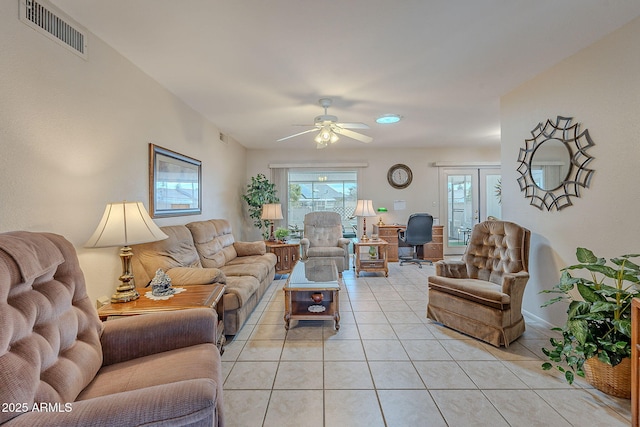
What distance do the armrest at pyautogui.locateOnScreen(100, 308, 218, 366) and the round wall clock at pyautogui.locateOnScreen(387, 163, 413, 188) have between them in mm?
5357

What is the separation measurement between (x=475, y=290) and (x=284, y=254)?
114 inches

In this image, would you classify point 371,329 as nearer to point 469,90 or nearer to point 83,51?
point 469,90

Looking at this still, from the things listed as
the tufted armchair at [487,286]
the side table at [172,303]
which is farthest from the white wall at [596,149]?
the side table at [172,303]

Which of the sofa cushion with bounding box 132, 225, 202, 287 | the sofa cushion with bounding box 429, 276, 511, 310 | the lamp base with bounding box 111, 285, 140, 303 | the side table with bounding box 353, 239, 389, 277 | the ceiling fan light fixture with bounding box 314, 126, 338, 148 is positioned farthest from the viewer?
the side table with bounding box 353, 239, 389, 277

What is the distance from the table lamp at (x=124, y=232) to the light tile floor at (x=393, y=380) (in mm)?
928

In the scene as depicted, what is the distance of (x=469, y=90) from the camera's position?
3.09m

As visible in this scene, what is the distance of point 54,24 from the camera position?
174 centimetres

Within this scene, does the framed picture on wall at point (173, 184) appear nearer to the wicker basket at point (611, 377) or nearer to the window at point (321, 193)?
the window at point (321, 193)

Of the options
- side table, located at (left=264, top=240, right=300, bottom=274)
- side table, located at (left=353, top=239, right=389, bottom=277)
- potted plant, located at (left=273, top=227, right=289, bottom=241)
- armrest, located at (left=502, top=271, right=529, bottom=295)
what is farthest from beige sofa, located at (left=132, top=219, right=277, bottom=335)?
armrest, located at (left=502, top=271, right=529, bottom=295)

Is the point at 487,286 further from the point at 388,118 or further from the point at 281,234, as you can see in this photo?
the point at 281,234

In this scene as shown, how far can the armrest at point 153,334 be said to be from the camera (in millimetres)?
1429

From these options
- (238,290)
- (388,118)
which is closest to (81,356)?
(238,290)

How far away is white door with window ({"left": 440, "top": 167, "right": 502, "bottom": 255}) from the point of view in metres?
6.29

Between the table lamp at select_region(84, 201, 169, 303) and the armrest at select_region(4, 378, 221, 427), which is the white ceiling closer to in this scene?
the table lamp at select_region(84, 201, 169, 303)
